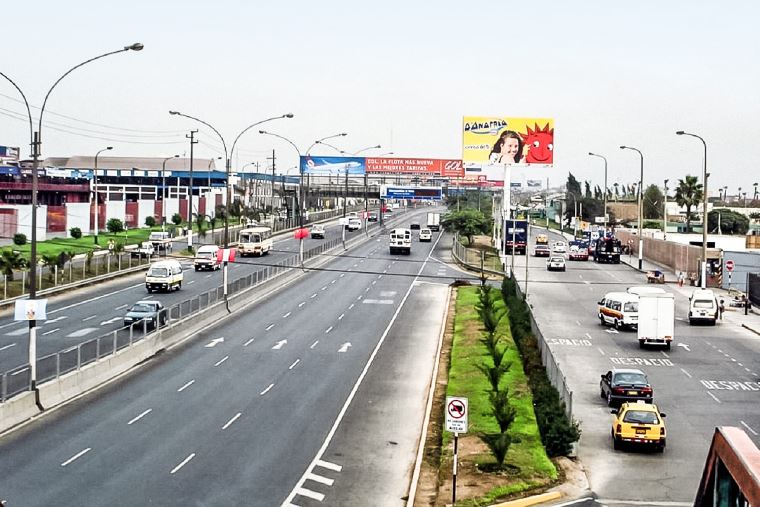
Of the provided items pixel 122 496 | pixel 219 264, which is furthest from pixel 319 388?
pixel 219 264

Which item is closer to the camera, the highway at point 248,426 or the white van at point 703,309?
the highway at point 248,426

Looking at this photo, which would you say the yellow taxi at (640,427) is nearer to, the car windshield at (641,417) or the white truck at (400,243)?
the car windshield at (641,417)

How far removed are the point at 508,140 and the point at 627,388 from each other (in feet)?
249

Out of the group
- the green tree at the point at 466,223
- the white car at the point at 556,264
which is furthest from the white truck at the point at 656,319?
the green tree at the point at 466,223

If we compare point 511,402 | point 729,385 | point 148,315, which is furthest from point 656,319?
point 148,315

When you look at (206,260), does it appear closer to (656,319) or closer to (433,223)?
(656,319)

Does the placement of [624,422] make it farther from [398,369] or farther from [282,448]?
[398,369]

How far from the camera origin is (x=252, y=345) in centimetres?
4697

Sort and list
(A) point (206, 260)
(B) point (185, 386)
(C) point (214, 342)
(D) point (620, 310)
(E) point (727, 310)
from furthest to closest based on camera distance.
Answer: (A) point (206, 260)
(E) point (727, 310)
(D) point (620, 310)
(C) point (214, 342)
(B) point (185, 386)

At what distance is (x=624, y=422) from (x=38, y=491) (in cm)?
1569

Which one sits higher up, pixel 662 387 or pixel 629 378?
pixel 629 378

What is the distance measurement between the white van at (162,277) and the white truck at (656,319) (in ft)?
97.1

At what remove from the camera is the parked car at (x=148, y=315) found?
4419 centimetres

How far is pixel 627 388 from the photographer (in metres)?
34.3
